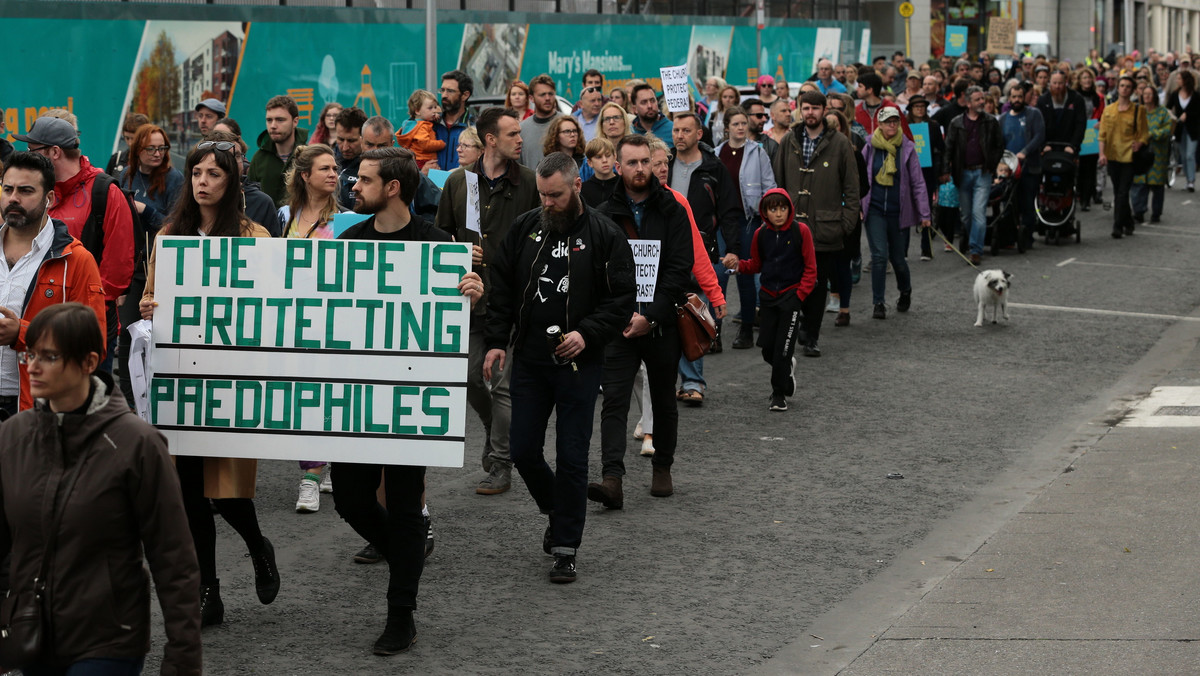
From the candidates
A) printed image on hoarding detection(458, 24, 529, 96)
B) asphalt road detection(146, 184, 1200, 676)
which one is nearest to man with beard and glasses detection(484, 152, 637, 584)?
asphalt road detection(146, 184, 1200, 676)

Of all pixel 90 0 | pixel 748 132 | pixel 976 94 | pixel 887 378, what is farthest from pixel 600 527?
pixel 976 94

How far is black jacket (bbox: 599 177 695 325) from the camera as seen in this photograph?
7832 mm

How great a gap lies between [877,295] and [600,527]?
709 centimetres

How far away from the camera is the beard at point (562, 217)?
6781 millimetres

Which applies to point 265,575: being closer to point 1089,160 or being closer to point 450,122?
point 450,122

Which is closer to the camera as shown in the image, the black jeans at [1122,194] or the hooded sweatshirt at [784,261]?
the hooded sweatshirt at [784,261]

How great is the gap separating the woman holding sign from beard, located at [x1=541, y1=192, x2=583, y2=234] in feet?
4.18

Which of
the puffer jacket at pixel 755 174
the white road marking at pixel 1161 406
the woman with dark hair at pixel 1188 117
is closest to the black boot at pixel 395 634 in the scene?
the white road marking at pixel 1161 406

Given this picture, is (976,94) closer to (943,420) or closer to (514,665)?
(943,420)

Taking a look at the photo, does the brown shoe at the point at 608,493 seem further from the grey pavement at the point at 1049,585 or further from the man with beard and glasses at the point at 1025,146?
the man with beard and glasses at the point at 1025,146

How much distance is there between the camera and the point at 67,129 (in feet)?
22.3

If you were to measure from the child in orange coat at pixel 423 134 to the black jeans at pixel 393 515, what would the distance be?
6.12m

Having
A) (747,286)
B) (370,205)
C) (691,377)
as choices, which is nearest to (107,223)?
(370,205)

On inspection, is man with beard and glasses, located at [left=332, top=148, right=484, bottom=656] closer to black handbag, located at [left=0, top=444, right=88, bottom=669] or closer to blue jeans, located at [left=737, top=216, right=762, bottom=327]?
black handbag, located at [left=0, top=444, right=88, bottom=669]
